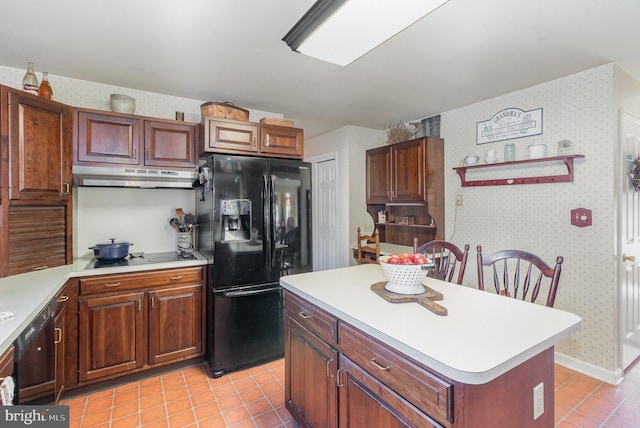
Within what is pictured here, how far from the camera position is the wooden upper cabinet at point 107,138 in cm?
235

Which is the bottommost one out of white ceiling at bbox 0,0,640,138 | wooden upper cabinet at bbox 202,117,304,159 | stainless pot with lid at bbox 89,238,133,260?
stainless pot with lid at bbox 89,238,133,260

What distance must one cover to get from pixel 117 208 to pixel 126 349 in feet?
4.03

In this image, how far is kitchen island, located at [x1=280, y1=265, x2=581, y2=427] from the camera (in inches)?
35.5

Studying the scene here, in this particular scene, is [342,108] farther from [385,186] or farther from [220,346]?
[220,346]

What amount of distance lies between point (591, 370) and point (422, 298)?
2.17 m

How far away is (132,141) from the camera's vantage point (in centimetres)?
251

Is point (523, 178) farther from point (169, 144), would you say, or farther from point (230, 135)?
point (169, 144)

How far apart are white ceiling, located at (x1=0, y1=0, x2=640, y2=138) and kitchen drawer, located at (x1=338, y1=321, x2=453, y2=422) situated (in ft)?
5.55

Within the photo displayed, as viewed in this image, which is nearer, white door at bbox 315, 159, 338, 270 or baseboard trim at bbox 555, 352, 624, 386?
baseboard trim at bbox 555, 352, 624, 386

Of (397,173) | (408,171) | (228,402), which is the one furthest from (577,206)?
(228,402)

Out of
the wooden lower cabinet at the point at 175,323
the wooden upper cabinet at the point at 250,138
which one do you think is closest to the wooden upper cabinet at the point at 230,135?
the wooden upper cabinet at the point at 250,138

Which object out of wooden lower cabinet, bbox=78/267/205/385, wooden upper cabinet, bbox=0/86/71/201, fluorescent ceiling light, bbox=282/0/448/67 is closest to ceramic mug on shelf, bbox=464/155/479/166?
fluorescent ceiling light, bbox=282/0/448/67

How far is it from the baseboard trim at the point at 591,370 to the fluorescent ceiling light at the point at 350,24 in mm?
2904

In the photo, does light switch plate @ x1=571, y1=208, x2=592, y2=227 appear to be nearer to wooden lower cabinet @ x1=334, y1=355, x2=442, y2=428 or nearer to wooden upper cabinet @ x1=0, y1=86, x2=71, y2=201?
wooden lower cabinet @ x1=334, y1=355, x2=442, y2=428
